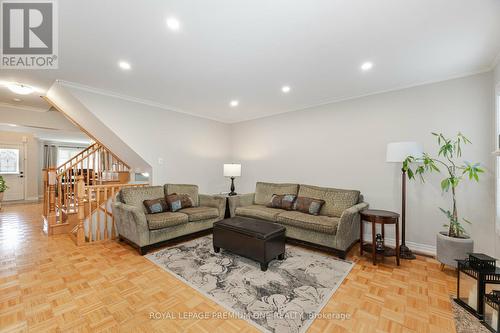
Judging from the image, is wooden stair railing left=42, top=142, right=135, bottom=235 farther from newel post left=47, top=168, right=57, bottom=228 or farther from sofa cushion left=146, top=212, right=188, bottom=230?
sofa cushion left=146, top=212, right=188, bottom=230

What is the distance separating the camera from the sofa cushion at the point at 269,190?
412 cm

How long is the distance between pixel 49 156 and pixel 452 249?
11498 mm

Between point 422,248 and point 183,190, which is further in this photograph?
point 183,190

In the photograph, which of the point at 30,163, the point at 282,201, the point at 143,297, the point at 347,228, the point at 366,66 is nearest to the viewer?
the point at 143,297

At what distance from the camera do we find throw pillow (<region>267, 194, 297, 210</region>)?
12.4 feet

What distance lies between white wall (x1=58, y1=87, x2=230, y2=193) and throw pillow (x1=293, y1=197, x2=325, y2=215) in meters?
2.43

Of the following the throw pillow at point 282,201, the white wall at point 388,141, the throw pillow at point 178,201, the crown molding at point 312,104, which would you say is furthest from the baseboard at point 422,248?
the throw pillow at point 178,201

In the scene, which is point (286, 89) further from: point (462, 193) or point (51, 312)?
point (51, 312)

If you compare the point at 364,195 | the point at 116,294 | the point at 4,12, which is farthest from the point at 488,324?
the point at 4,12

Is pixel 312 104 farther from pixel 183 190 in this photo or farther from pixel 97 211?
pixel 97 211

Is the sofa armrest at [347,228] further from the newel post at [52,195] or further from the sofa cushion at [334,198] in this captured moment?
the newel post at [52,195]

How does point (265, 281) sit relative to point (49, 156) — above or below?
below

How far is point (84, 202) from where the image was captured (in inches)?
143

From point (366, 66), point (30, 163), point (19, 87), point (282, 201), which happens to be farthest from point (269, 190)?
point (30, 163)
